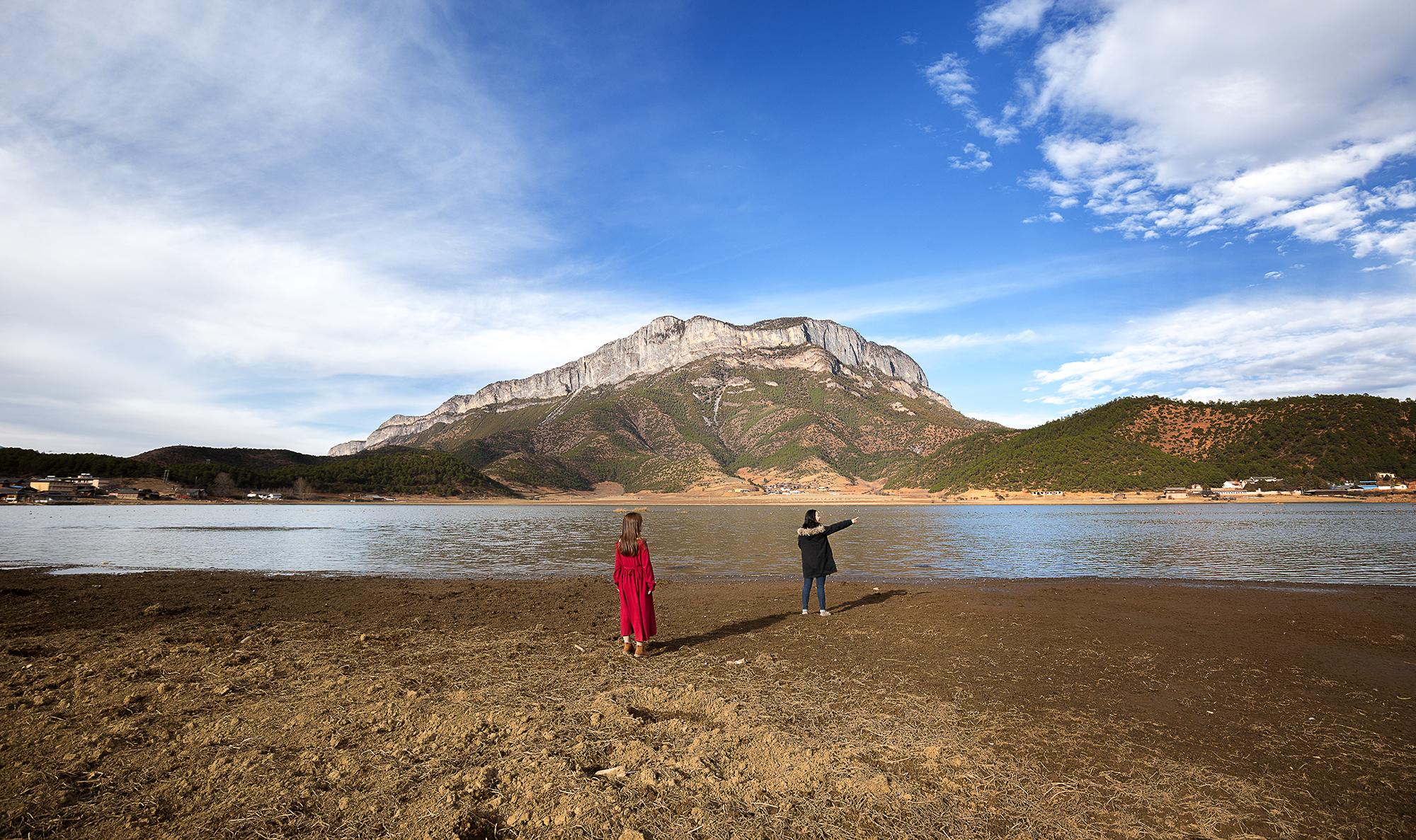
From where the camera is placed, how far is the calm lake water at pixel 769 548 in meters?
21.8

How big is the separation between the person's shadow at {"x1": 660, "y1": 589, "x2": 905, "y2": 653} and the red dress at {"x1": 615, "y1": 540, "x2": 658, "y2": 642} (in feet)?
2.36

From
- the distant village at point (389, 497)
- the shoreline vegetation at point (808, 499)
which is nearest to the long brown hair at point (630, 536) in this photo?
the shoreline vegetation at point (808, 499)

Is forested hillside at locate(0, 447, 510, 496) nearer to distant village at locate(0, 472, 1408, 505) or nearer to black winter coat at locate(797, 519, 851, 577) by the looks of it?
distant village at locate(0, 472, 1408, 505)

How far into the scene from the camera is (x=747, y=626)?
11906 millimetres

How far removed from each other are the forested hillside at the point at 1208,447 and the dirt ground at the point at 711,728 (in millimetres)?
101484

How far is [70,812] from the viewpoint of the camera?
422 centimetres

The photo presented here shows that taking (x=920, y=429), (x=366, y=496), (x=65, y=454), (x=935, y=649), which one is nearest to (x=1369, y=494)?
(x=920, y=429)

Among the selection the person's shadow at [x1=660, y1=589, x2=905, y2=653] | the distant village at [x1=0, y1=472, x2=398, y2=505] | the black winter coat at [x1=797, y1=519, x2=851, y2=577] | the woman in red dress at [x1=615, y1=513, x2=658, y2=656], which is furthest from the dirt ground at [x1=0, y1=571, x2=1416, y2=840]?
the distant village at [x1=0, y1=472, x2=398, y2=505]

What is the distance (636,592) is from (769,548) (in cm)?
2209

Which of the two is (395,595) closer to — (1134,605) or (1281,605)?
(1134,605)

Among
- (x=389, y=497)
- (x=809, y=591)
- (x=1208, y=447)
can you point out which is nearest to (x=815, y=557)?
(x=809, y=591)

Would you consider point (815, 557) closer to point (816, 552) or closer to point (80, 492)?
point (816, 552)

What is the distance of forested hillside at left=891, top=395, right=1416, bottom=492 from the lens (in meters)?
87.1

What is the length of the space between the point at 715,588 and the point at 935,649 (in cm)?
835
